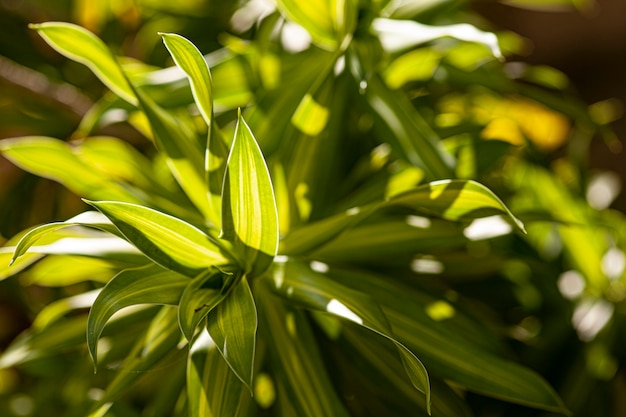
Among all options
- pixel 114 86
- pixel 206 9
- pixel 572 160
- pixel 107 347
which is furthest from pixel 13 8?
pixel 572 160

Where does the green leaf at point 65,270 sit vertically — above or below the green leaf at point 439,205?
above

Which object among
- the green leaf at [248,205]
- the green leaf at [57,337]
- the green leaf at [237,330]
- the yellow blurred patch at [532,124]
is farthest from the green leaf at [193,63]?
the yellow blurred patch at [532,124]

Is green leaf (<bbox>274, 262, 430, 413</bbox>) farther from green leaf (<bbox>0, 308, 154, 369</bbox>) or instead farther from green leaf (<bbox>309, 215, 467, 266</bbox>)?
green leaf (<bbox>0, 308, 154, 369</bbox>)

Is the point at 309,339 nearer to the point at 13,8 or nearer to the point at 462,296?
the point at 462,296

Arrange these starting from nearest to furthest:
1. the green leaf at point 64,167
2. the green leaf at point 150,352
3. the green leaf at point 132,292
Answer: the green leaf at point 132,292
the green leaf at point 150,352
the green leaf at point 64,167

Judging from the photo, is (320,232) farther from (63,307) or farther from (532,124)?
(532,124)

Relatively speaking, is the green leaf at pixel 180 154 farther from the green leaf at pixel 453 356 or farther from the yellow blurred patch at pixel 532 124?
the yellow blurred patch at pixel 532 124

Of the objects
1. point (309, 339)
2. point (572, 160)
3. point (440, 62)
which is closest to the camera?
point (309, 339)

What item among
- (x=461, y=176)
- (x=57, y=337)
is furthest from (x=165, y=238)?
(x=461, y=176)
